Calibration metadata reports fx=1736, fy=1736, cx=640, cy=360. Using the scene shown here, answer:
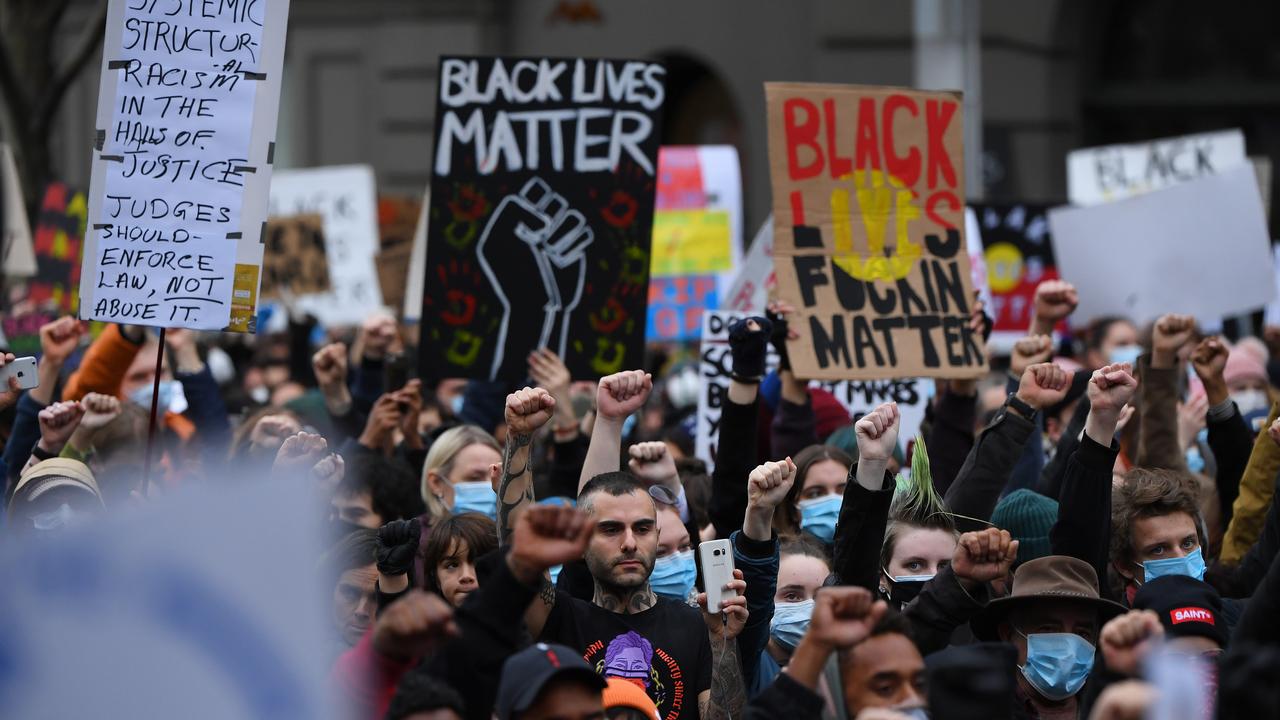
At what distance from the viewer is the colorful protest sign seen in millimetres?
10805

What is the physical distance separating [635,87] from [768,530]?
9.29ft

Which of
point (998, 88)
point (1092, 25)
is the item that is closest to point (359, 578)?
point (998, 88)

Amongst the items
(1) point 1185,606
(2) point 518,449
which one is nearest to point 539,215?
(2) point 518,449

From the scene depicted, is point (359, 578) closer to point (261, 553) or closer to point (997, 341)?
point (261, 553)

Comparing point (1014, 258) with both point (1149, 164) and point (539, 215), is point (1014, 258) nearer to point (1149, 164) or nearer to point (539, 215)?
point (1149, 164)

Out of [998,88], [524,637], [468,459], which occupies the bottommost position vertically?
[524,637]

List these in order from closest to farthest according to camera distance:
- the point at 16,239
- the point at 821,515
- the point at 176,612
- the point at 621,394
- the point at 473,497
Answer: the point at 176,612 → the point at 621,394 → the point at 821,515 → the point at 473,497 → the point at 16,239

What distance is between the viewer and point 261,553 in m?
3.14

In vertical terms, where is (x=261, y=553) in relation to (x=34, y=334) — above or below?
below

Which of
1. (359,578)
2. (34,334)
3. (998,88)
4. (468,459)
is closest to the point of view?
(359,578)

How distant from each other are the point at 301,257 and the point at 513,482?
7.31 meters

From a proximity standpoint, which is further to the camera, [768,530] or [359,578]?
[359,578]

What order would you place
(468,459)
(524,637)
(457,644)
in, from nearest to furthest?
(457,644)
(524,637)
(468,459)

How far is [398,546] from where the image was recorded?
13.9ft
